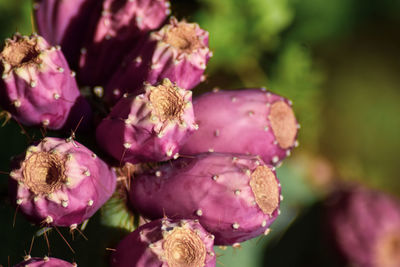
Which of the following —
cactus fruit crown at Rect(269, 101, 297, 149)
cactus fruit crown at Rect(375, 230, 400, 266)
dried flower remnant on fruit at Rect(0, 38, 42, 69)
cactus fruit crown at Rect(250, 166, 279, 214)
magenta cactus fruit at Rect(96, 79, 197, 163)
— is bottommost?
cactus fruit crown at Rect(375, 230, 400, 266)

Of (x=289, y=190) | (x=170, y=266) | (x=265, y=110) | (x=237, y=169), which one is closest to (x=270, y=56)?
(x=289, y=190)

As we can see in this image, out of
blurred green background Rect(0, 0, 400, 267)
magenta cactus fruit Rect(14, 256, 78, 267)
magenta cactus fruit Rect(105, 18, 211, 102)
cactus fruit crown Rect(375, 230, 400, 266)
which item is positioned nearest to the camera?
magenta cactus fruit Rect(14, 256, 78, 267)

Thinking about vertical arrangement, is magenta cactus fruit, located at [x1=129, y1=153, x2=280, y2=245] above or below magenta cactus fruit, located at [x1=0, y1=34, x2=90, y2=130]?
below

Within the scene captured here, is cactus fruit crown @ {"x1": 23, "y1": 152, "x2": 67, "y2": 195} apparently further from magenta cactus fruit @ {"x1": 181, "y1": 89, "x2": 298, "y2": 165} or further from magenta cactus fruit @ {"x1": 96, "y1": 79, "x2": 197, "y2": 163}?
magenta cactus fruit @ {"x1": 181, "y1": 89, "x2": 298, "y2": 165}

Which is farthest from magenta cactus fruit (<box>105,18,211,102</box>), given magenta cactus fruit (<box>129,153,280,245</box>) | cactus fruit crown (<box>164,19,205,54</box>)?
magenta cactus fruit (<box>129,153,280,245</box>)

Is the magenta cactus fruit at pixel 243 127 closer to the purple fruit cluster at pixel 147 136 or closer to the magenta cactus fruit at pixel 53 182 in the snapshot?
the purple fruit cluster at pixel 147 136

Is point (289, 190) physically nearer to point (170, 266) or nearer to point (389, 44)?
point (170, 266)

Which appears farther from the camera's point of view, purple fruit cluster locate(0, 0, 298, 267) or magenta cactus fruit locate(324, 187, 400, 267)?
magenta cactus fruit locate(324, 187, 400, 267)
